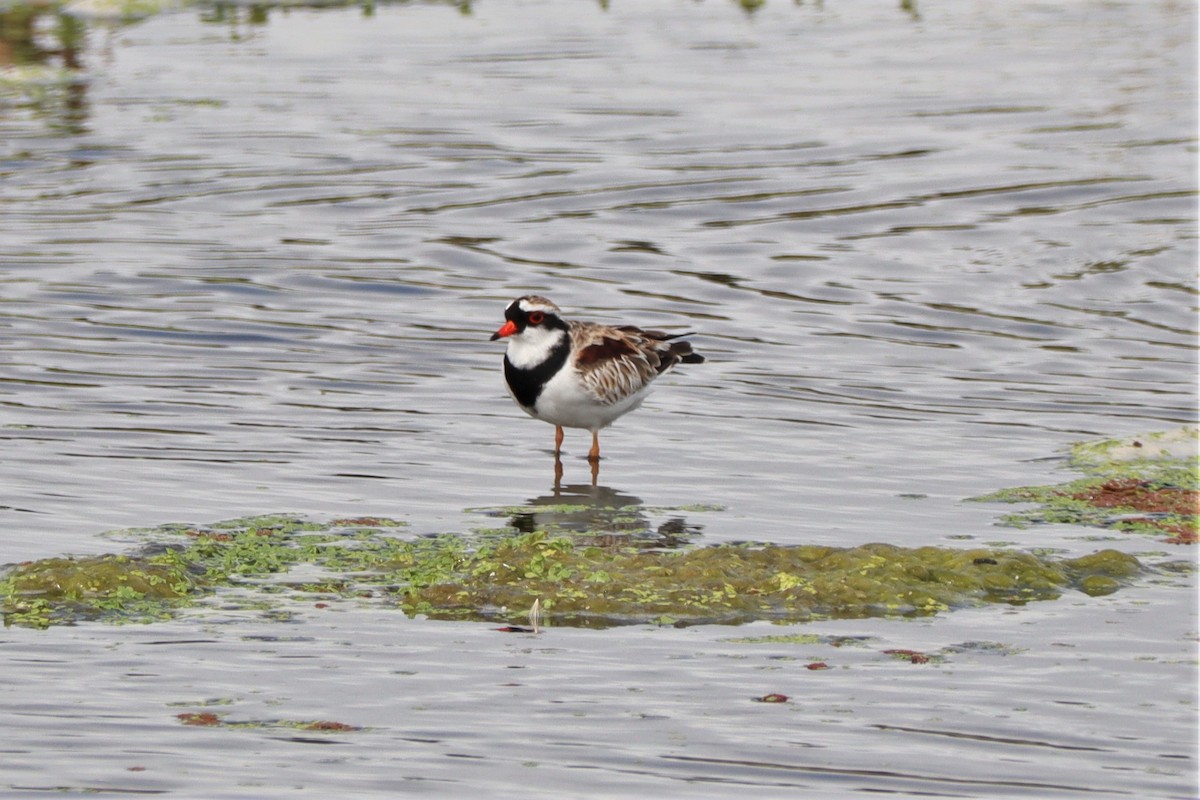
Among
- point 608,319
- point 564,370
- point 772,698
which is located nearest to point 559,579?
point 772,698

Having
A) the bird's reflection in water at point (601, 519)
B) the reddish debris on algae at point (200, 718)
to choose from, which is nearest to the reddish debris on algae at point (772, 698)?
the reddish debris on algae at point (200, 718)

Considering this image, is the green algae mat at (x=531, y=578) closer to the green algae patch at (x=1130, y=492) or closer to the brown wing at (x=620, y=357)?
the green algae patch at (x=1130, y=492)

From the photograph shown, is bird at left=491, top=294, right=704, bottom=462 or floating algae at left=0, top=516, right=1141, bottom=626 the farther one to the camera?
bird at left=491, top=294, right=704, bottom=462

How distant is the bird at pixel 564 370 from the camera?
1277 cm

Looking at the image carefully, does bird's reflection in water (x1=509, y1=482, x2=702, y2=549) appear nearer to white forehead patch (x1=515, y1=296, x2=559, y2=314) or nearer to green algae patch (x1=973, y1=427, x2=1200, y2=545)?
white forehead patch (x1=515, y1=296, x2=559, y2=314)

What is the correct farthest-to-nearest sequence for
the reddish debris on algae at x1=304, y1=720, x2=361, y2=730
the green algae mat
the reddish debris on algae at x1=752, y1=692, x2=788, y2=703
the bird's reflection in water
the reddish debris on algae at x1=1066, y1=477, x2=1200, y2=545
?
the reddish debris on algae at x1=1066, y1=477, x2=1200, y2=545 → the bird's reflection in water → the green algae mat → the reddish debris on algae at x1=752, y1=692, x2=788, y2=703 → the reddish debris on algae at x1=304, y1=720, x2=361, y2=730

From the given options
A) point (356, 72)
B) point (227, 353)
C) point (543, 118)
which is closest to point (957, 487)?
point (227, 353)

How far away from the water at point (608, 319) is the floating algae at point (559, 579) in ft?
0.84

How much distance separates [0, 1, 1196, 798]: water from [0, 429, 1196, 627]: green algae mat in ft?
0.87

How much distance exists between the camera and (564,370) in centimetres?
1277

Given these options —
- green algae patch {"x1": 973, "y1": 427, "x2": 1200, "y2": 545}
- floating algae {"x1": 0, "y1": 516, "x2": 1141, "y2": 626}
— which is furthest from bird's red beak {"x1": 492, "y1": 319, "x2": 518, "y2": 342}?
green algae patch {"x1": 973, "y1": 427, "x2": 1200, "y2": 545}

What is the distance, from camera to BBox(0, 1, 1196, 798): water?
7.87m

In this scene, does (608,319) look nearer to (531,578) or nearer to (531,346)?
(531,346)

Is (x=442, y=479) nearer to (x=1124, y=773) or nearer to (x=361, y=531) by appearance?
(x=361, y=531)
